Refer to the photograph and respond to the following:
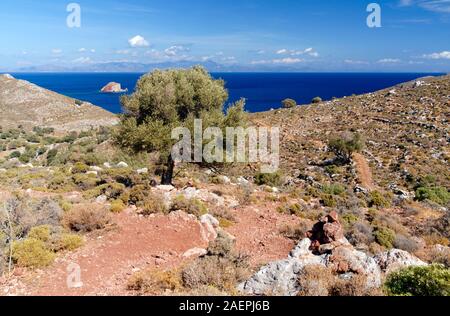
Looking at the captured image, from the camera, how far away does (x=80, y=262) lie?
9242mm

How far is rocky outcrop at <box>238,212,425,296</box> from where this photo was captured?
791 cm

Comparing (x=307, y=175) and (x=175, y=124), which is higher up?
(x=175, y=124)

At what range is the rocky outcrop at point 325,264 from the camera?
7.91 metres

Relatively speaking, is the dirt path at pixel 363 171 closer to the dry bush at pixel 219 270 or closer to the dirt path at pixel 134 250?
the dirt path at pixel 134 250

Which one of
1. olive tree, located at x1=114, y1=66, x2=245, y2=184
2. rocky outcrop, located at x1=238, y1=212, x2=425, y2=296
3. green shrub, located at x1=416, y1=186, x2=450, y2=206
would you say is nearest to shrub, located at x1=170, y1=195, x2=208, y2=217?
olive tree, located at x1=114, y1=66, x2=245, y2=184

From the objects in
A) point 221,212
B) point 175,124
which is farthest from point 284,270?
point 175,124

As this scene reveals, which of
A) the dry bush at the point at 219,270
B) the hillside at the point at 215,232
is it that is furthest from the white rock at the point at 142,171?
the dry bush at the point at 219,270

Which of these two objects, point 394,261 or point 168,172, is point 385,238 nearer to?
point 394,261

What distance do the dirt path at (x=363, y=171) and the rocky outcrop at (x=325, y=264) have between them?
18781 mm

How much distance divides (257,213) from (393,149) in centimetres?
2754

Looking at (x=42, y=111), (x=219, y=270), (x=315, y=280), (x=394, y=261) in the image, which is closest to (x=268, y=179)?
(x=394, y=261)

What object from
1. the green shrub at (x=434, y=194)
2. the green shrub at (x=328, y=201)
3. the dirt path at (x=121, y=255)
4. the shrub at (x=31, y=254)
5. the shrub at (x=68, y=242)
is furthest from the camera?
the green shrub at (x=434, y=194)
